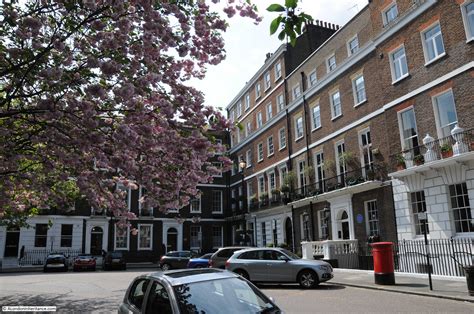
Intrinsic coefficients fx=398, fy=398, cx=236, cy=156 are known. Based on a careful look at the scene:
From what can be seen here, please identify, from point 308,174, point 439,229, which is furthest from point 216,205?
point 439,229

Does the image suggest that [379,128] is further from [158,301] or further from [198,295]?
[158,301]

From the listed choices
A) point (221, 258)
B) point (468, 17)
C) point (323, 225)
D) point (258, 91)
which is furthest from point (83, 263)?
point (468, 17)

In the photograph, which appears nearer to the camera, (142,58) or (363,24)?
(142,58)

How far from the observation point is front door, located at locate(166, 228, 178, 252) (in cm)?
4434

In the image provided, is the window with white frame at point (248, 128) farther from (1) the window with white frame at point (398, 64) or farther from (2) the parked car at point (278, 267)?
(2) the parked car at point (278, 267)

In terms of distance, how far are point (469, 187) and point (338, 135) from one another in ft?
34.7

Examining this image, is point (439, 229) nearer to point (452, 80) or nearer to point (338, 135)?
point (452, 80)

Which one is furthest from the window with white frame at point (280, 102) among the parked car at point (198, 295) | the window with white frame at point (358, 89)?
the parked car at point (198, 295)

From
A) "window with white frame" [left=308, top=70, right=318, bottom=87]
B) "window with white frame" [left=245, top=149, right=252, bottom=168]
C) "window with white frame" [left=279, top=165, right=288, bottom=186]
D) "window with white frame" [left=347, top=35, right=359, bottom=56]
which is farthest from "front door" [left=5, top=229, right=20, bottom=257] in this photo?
"window with white frame" [left=347, top=35, right=359, bottom=56]

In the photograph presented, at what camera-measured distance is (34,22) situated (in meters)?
6.00

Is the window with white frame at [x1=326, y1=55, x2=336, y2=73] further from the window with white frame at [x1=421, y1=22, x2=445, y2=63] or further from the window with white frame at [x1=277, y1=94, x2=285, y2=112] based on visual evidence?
the window with white frame at [x1=421, y1=22, x2=445, y2=63]

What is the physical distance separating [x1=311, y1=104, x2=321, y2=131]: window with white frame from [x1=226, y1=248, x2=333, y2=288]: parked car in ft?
48.2

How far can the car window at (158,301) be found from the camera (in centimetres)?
481

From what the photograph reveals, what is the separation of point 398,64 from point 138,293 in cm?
1871
